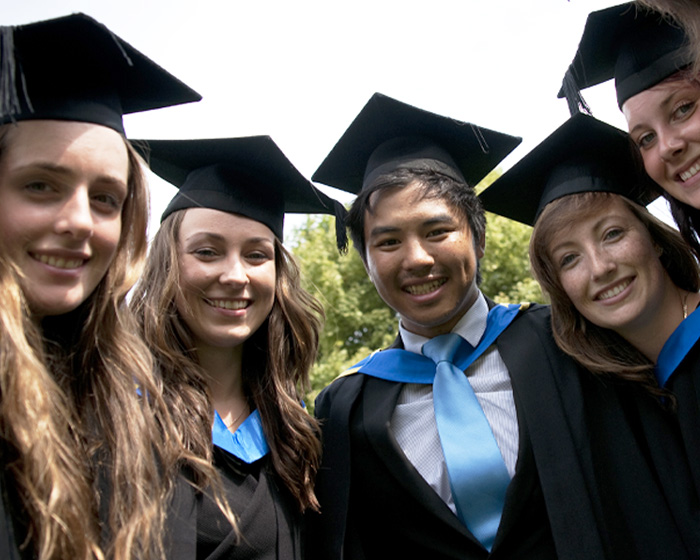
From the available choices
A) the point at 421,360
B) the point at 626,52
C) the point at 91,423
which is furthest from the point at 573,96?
the point at 91,423

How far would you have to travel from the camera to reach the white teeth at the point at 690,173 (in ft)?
6.86

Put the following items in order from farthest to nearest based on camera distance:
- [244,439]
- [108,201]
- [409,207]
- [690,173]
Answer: [409,207], [244,439], [690,173], [108,201]

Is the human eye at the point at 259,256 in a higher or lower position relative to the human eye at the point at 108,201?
higher

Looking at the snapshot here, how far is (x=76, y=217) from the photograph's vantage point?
5.16ft

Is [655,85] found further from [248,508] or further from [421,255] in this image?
[248,508]

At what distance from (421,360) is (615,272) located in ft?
2.99

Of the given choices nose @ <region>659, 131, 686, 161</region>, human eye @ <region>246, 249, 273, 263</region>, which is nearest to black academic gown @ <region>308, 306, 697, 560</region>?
human eye @ <region>246, 249, 273, 263</region>

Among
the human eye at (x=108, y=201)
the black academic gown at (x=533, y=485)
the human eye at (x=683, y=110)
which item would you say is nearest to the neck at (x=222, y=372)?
the black academic gown at (x=533, y=485)

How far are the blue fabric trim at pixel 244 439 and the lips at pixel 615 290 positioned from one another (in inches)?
57.0

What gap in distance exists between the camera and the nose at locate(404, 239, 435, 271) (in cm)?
266

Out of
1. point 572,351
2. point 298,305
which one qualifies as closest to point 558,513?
point 572,351

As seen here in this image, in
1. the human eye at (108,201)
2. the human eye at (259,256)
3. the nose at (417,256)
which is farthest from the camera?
the nose at (417,256)

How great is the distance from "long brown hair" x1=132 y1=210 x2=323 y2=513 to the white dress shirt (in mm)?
397

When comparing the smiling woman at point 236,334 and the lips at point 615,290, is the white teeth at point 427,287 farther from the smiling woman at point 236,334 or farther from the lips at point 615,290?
the lips at point 615,290
